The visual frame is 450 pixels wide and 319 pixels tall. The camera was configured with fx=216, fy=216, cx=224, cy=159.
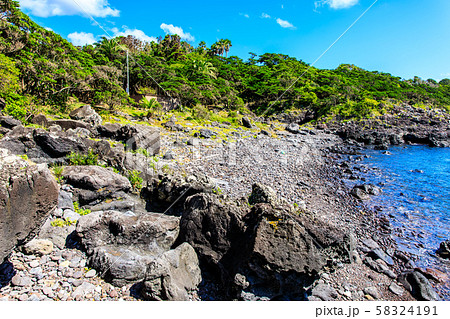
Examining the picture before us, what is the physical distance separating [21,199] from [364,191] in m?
A: 15.2

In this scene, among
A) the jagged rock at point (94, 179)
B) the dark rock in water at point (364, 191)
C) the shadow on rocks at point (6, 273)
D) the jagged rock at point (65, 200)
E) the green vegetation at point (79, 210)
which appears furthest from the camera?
the dark rock in water at point (364, 191)

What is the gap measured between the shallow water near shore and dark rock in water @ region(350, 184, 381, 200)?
44 centimetres

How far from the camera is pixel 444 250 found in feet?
25.8

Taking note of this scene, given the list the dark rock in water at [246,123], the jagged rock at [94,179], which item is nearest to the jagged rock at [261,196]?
the jagged rock at [94,179]

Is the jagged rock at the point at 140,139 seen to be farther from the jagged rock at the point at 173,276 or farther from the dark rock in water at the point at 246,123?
the dark rock in water at the point at 246,123

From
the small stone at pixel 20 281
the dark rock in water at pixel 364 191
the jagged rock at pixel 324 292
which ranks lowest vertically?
the small stone at pixel 20 281

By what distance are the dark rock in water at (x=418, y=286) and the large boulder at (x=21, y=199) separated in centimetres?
924

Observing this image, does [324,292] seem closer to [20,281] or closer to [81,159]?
[20,281]

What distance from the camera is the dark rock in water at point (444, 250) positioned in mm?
7716

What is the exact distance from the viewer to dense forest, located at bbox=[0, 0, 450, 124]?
17.5 m

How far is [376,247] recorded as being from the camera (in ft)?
25.7

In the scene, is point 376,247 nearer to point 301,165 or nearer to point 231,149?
point 301,165
